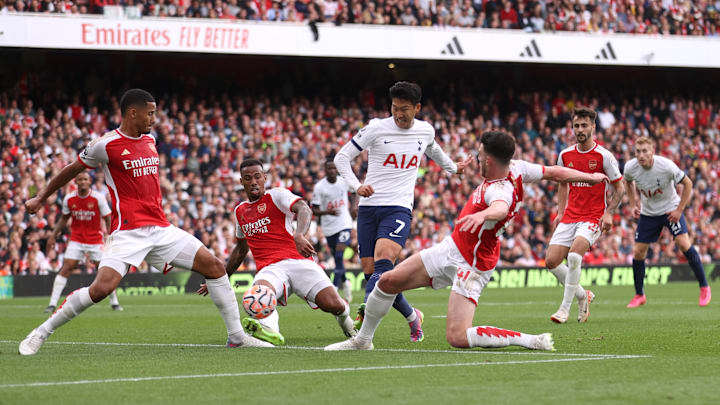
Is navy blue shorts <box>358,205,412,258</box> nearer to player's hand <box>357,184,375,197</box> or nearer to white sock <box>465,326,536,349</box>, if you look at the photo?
player's hand <box>357,184,375,197</box>

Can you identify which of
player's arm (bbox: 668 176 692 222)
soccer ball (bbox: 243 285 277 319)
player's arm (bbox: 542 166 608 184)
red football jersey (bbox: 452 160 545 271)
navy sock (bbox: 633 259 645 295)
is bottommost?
navy sock (bbox: 633 259 645 295)

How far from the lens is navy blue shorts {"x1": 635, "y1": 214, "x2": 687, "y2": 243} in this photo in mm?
16094

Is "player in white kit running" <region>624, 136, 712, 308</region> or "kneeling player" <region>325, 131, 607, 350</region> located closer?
"kneeling player" <region>325, 131, 607, 350</region>

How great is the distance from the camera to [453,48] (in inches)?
1150

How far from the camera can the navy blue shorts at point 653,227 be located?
16.1 meters

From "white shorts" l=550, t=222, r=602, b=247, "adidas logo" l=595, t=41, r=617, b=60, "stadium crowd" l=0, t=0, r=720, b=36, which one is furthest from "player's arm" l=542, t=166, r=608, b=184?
"adidas logo" l=595, t=41, r=617, b=60

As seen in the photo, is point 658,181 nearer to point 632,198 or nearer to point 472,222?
point 632,198

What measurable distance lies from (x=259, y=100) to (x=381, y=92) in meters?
3.91

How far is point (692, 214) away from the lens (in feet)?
99.5

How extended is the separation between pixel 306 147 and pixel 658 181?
13.2 m

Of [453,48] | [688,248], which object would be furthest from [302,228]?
[453,48]

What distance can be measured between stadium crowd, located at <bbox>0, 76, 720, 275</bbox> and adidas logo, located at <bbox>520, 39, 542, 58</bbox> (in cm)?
236

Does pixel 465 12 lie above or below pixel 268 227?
above

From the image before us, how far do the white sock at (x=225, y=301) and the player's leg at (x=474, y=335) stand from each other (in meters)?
2.03
